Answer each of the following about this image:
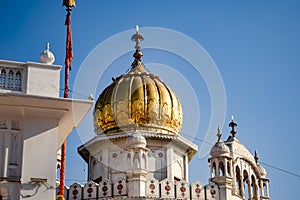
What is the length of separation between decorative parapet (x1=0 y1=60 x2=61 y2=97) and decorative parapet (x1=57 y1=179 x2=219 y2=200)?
7.31 m

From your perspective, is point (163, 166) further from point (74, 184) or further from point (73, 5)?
point (73, 5)

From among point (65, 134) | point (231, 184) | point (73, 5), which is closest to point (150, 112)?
point (231, 184)

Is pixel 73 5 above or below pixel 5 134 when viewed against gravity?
above

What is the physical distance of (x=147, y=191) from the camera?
21.4 meters

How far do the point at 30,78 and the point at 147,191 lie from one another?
7.74 metres

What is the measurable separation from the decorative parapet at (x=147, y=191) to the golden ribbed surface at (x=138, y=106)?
3317 mm

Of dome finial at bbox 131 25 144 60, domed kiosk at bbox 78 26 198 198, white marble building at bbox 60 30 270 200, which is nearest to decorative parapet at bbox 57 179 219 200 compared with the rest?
white marble building at bbox 60 30 270 200

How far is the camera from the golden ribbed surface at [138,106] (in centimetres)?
2502

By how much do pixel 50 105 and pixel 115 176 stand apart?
380 inches

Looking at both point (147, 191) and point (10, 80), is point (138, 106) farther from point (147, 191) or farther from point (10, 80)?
point (10, 80)

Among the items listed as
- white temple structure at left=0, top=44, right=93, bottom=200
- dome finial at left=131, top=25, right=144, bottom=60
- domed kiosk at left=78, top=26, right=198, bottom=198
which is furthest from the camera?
dome finial at left=131, top=25, right=144, bottom=60

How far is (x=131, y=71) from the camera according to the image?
87.3ft

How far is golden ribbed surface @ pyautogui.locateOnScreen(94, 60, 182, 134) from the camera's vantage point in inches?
985

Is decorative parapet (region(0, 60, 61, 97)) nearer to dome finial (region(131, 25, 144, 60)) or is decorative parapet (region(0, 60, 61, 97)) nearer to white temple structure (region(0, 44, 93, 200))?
white temple structure (region(0, 44, 93, 200))
